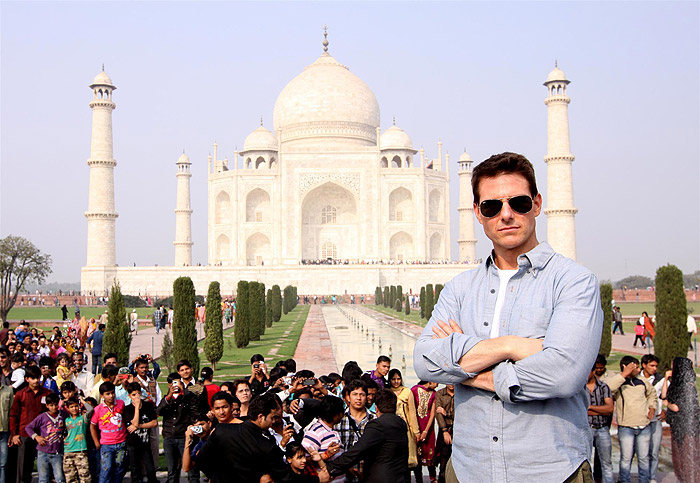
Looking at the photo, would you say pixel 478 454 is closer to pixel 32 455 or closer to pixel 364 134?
pixel 32 455

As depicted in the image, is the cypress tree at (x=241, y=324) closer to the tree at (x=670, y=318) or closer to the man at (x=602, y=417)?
the tree at (x=670, y=318)

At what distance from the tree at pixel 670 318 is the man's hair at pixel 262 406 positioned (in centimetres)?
561

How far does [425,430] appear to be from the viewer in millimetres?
3844

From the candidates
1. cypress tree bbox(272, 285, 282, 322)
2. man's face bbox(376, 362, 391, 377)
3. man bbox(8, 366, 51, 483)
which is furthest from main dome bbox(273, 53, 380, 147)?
man bbox(8, 366, 51, 483)

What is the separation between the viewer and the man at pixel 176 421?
4.03 metres

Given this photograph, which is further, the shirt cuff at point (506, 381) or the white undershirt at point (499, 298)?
the white undershirt at point (499, 298)

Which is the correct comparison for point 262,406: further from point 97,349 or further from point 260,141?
point 260,141

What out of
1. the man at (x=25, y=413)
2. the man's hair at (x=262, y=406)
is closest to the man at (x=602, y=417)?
the man's hair at (x=262, y=406)

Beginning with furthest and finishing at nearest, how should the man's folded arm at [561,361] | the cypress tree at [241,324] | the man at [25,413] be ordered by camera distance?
the cypress tree at [241,324] → the man at [25,413] → the man's folded arm at [561,361]

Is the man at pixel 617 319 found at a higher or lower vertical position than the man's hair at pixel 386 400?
lower

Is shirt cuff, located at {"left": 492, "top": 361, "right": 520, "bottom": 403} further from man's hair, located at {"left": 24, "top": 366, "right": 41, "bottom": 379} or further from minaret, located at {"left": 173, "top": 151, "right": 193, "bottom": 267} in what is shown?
minaret, located at {"left": 173, "top": 151, "right": 193, "bottom": 267}

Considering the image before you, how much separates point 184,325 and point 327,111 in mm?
28391

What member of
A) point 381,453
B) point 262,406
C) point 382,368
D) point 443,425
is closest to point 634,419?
point 443,425

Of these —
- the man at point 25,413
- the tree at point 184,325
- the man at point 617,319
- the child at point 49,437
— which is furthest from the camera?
the man at point 617,319
